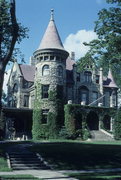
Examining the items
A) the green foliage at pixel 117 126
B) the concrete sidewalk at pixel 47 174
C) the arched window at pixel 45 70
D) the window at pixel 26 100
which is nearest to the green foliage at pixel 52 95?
the arched window at pixel 45 70

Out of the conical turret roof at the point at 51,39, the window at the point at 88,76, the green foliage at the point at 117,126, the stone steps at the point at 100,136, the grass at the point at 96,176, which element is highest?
the conical turret roof at the point at 51,39

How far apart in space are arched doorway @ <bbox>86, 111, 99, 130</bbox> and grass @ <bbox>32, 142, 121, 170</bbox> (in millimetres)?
18146

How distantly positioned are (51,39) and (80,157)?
2454 cm

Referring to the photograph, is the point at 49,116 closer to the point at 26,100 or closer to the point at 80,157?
the point at 26,100

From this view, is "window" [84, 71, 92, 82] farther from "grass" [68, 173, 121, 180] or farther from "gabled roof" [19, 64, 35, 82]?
"grass" [68, 173, 121, 180]

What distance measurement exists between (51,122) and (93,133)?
588cm

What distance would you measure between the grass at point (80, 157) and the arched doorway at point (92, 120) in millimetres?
18146

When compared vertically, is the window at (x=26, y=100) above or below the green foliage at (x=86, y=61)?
below

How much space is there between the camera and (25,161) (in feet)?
68.5

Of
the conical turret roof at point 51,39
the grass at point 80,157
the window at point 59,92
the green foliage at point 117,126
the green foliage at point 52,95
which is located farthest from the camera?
the conical turret roof at point 51,39

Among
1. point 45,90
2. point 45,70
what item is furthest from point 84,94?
point 45,70

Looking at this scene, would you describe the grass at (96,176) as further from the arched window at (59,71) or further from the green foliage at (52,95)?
the arched window at (59,71)

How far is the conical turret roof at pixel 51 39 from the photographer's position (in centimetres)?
4250

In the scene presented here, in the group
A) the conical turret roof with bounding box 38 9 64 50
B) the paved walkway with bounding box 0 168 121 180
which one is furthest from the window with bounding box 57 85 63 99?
the paved walkway with bounding box 0 168 121 180
